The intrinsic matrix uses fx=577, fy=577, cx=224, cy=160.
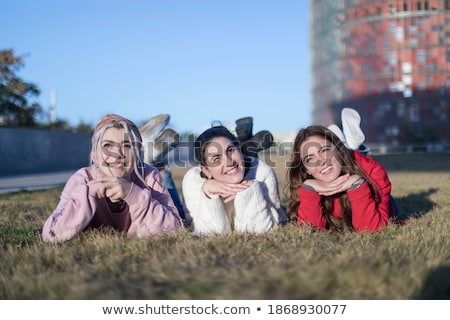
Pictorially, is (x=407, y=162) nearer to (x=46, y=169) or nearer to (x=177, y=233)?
(x=46, y=169)

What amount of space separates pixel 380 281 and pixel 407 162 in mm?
18690

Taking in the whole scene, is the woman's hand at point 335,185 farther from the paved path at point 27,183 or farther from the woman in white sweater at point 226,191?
the paved path at point 27,183

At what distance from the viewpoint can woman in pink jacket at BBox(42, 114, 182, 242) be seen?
3.55 meters

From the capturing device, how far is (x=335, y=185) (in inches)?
157

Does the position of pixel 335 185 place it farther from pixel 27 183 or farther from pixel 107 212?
pixel 27 183

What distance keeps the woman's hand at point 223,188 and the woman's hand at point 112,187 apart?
596 mm

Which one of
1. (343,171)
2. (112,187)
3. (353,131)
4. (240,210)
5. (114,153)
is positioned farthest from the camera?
(353,131)

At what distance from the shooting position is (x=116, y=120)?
149 inches

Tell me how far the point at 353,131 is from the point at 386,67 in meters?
44.8

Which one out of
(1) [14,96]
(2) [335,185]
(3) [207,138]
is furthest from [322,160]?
(1) [14,96]

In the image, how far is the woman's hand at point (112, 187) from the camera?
11.6 ft

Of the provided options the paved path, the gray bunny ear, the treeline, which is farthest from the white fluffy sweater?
the treeline

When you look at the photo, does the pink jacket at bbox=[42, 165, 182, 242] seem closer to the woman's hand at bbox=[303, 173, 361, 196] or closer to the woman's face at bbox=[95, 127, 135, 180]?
the woman's face at bbox=[95, 127, 135, 180]

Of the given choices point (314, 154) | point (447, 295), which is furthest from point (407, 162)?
point (447, 295)
